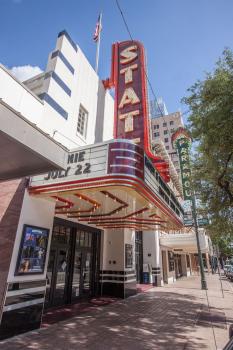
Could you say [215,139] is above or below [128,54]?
below

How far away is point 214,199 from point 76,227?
6.94 metres

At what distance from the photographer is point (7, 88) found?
24.1 feet

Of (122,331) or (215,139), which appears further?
(215,139)

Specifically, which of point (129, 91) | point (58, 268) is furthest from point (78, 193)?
point (129, 91)

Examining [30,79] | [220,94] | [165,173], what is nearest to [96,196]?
[165,173]

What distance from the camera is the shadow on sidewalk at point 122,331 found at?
5703mm

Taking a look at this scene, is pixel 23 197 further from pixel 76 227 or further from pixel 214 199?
pixel 214 199

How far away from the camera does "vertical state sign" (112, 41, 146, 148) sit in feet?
32.1

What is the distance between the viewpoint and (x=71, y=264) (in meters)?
10.6

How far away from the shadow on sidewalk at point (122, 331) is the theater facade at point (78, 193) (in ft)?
2.53

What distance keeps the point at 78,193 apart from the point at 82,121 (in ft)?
18.4

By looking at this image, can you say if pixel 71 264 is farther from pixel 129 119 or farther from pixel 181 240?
pixel 181 240

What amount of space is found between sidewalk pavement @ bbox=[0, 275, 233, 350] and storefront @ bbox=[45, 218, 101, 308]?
65.3 inches

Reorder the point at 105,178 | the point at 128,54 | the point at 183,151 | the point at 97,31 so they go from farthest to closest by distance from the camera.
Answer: the point at 183,151 < the point at 97,31 < the point at 128,54 < the point at 105,178
